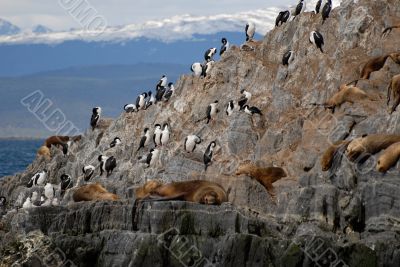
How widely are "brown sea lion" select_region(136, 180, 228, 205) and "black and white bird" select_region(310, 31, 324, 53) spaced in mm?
10939

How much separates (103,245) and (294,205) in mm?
5079

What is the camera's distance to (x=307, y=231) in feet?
86.4

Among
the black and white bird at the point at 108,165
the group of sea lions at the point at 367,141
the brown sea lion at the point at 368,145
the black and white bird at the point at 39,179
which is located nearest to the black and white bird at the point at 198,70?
the black and white bird at the point at 108,165

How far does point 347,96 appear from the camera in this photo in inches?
1302

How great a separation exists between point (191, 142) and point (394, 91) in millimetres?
8617

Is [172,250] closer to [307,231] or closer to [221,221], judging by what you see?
[221,221]

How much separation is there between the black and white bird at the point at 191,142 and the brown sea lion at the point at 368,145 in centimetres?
899

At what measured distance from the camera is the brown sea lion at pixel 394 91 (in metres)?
30.9

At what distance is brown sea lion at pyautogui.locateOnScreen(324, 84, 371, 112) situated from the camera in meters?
32.9

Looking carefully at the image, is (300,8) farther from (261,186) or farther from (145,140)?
(261,186)

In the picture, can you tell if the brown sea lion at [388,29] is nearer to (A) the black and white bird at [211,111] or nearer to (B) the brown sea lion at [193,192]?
(A) the black and white bird at [211,111]

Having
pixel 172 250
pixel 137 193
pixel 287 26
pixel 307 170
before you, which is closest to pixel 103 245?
pixel 172 250

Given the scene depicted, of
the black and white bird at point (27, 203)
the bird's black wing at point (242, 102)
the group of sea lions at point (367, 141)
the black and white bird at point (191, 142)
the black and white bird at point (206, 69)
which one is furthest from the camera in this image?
the black and white bird at point (206, 69)

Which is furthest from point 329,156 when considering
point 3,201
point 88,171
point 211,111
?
point 3,201
